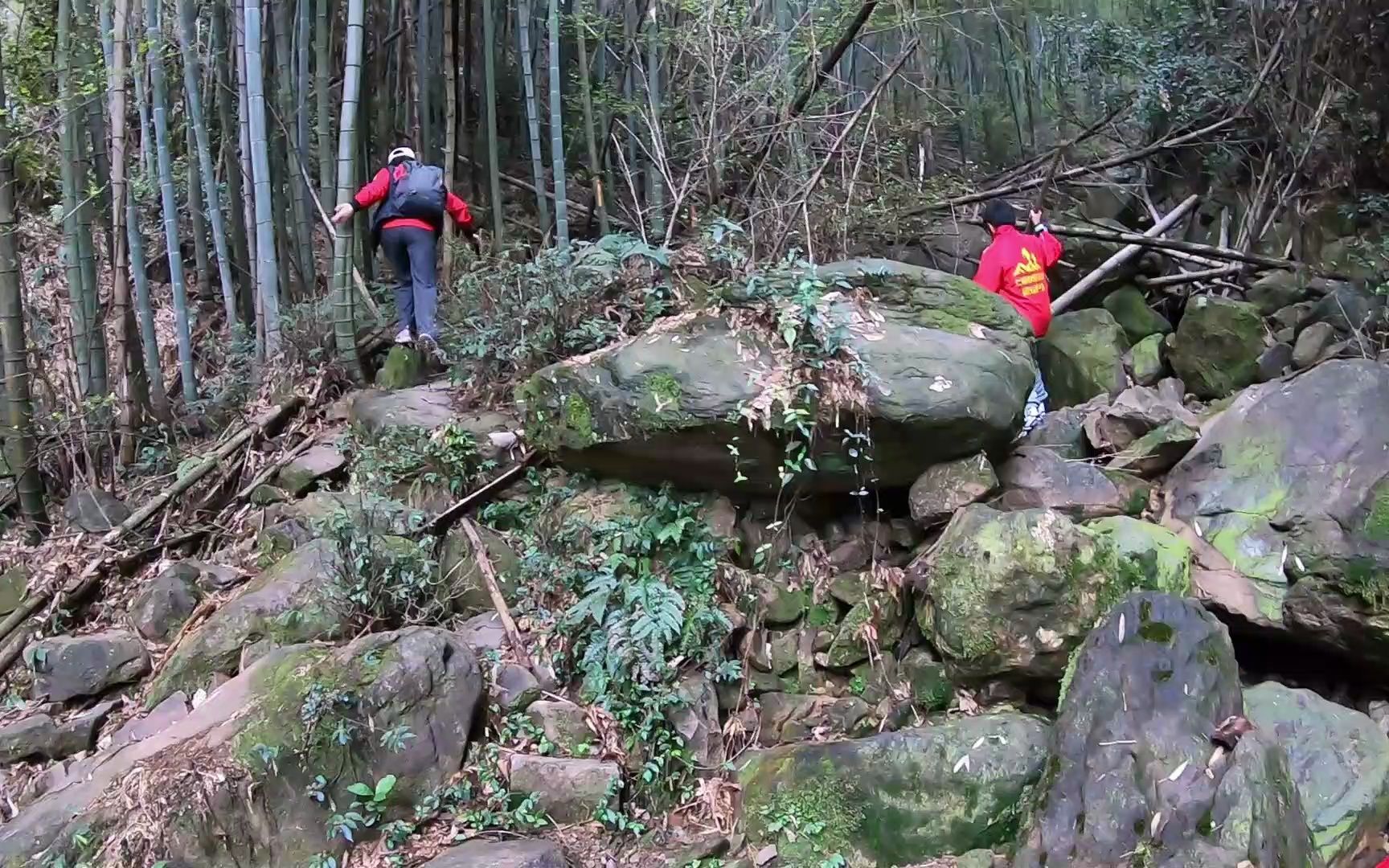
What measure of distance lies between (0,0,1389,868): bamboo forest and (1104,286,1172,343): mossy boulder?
0.05 m

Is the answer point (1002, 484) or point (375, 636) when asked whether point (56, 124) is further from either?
point (1002, 484)

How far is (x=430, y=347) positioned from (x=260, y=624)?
2087mm

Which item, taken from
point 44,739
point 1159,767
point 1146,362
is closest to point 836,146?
point 1146,362

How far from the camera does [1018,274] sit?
17.3 feet

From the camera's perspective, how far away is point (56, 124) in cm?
575

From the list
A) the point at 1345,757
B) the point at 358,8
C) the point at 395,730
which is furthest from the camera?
the point at 358,8

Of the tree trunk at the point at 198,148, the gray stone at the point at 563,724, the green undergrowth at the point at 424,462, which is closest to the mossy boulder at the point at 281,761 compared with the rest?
the gray stone at the point at 563,724

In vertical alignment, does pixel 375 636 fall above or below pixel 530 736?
above

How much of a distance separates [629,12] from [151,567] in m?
5.57

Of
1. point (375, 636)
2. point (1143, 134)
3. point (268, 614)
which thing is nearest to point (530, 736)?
point (375, 636)

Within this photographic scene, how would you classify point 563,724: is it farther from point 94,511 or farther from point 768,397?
A: point 94,511

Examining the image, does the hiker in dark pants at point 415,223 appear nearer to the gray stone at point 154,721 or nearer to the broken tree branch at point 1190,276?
the gray stone at point 154,721

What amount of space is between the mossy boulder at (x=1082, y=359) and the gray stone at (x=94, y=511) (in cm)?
550

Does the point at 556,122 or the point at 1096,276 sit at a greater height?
the point at 556,122
